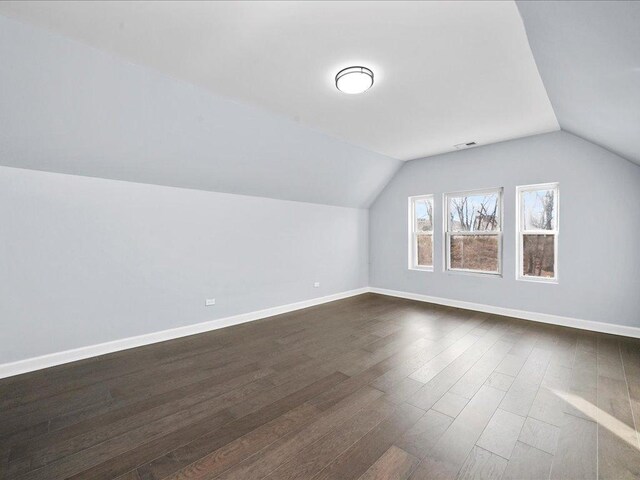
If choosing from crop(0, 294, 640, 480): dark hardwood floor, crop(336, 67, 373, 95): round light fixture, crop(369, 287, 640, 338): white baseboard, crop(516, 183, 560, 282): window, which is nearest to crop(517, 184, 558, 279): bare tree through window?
crop(516, 183, 560, 282): window

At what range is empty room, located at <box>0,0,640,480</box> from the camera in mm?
1728

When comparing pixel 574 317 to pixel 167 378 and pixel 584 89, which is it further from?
pixel 167 378

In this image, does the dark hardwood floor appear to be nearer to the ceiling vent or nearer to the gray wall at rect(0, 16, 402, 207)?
the gray wall at rect(0, 16, 402, 207)

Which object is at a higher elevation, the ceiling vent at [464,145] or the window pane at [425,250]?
the ceiling vent at [464,145]

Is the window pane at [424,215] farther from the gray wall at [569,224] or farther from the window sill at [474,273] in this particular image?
the window sill at [474,273]

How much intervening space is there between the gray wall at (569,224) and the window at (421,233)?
0.24 m

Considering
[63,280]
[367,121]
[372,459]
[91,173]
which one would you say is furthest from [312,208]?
[372,459]

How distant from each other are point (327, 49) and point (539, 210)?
152 inches

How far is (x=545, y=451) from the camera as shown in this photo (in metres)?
1.66

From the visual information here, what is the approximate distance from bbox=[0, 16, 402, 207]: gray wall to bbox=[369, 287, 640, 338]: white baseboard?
10.1 ft

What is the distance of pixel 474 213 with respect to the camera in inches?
191

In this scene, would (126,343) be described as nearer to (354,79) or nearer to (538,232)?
(354,79)

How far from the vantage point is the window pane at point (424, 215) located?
215 inches

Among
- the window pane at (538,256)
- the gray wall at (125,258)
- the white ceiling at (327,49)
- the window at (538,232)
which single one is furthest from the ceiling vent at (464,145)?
the gray wall at (125,258)
